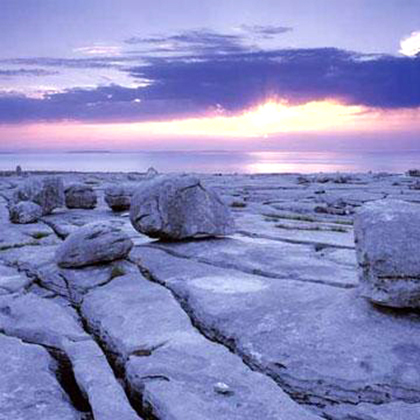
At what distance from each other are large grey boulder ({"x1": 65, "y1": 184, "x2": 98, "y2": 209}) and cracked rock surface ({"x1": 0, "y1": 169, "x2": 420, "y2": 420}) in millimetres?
9042

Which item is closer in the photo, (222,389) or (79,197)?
(222,389)

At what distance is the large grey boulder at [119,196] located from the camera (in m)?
19.9

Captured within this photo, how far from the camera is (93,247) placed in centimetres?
1073

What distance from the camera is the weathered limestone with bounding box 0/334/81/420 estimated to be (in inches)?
227

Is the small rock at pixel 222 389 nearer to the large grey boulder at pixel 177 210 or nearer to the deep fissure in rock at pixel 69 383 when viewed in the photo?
the deep fissure in rock at pixel 69 383

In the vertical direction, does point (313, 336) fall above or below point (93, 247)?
below

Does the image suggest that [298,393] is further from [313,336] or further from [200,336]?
[200,336]

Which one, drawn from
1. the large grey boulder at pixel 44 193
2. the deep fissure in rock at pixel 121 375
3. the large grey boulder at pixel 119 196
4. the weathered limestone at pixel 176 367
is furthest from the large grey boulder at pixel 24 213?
the deep fissure in rock at pixel 121 375

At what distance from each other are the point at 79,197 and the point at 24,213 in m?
3.53

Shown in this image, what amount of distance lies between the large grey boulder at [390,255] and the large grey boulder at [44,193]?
13.7 metres

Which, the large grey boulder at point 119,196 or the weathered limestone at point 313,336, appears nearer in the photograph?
the weathered limestone at point 313,336

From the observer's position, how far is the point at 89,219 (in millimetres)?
18016

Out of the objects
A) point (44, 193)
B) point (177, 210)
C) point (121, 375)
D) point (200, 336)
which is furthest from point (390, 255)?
point (44, 193)

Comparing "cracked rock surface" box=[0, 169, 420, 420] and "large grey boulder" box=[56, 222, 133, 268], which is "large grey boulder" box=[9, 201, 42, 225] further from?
"large grey boulder" box=[56, 222, 133, 268]
